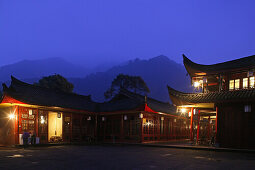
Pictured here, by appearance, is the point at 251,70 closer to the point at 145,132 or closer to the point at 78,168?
the point at 145,132

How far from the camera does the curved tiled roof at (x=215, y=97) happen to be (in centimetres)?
1431

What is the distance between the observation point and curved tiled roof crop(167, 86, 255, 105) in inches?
563

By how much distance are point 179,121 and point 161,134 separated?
494cm

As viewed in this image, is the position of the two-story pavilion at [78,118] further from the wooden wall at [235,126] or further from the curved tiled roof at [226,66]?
the wooden wall at [235,126]

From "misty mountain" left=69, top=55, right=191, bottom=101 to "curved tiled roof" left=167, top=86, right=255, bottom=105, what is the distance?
375ft

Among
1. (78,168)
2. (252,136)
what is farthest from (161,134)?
(78,168)

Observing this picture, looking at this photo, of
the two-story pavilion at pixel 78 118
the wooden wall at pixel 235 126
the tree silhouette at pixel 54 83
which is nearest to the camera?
the wooden wall at pixel 235 126

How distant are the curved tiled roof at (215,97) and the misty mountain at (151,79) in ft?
375

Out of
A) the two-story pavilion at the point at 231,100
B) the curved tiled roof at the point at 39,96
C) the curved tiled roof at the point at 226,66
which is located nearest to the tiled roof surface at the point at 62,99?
the curved tiled roof at the point at 39,96

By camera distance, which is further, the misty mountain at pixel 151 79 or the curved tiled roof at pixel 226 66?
the misty mountain at pixel 151 79

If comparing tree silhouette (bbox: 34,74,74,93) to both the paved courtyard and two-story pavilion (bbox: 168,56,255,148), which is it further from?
the paved courtyard

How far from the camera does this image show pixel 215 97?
51.8ft

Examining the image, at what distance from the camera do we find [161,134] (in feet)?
77.2

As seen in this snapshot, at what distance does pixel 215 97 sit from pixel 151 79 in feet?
452
